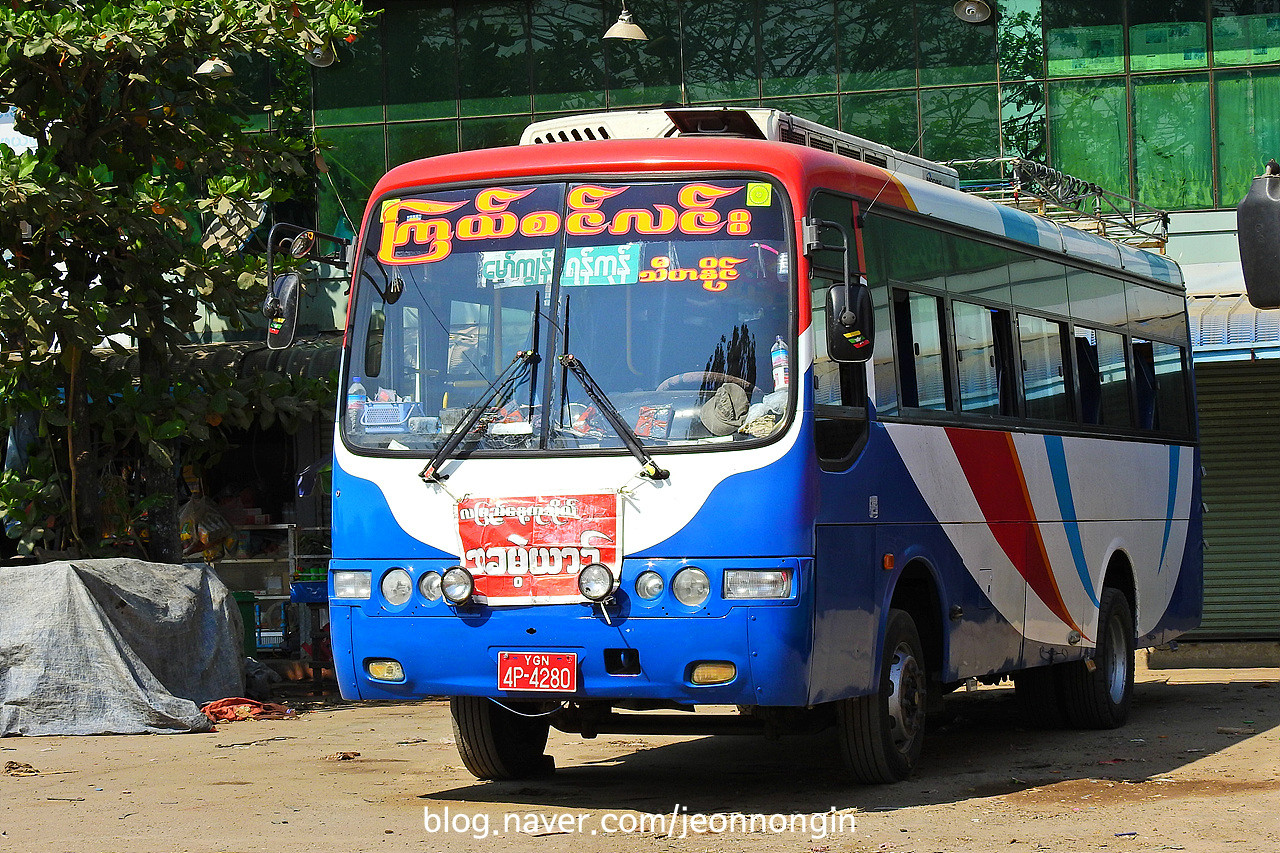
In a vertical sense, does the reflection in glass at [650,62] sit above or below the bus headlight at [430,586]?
above

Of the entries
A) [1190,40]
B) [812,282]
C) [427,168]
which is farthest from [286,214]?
[812,282]

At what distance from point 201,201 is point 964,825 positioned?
9448 millimetres

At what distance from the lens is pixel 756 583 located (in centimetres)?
784

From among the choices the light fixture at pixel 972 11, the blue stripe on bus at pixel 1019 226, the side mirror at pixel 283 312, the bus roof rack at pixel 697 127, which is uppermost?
the light fixture at pixel 972 11


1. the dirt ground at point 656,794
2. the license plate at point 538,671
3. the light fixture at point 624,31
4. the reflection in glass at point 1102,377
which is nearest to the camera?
the dirt ground at point 656,794

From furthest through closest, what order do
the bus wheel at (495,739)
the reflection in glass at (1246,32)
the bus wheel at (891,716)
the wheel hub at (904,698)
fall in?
the reflection in glass at (1246,32), the bus wheel at (495,739), the wheel hub at (904,698), the bus wheel at (891,716)

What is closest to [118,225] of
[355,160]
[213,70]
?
[213,70]

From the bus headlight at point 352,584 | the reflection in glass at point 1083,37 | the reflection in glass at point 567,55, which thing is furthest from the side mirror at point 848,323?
the reflection in glass at point 567,55

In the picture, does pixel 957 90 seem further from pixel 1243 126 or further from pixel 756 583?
pixel 756 583

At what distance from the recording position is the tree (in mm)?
13570

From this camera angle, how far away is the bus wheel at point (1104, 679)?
482 inches

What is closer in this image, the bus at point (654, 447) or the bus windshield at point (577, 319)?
the bus at point (654, 447)

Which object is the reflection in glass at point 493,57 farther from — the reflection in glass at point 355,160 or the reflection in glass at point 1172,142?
the reflection in glass at point 1172,142

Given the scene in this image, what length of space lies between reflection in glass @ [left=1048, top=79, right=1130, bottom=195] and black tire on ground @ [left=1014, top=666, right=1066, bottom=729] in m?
9.19
